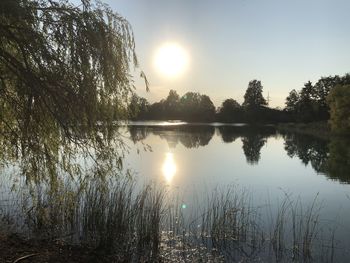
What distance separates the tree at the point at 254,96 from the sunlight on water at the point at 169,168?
10035 centimetres

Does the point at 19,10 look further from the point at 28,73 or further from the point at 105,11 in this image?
the point at 105,11

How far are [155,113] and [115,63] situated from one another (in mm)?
116747

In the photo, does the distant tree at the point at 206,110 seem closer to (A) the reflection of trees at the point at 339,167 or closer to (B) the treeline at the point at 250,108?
(B) the treeline at the point at 250,108

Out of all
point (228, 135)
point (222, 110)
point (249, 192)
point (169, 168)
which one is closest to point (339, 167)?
point (169, 168)

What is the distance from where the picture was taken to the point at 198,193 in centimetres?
1609

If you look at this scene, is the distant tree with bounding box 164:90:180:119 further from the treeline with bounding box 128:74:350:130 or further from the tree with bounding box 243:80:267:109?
the tree with bounding box 243:80:267:109

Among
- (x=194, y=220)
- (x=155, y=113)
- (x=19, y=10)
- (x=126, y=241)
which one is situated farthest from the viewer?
(x=155, y=113)

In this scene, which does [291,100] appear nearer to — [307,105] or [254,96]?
[254,96]

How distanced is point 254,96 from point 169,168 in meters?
109

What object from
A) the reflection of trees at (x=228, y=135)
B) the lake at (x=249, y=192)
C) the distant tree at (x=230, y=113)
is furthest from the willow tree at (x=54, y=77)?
the distant tree at (x=230, y=113)

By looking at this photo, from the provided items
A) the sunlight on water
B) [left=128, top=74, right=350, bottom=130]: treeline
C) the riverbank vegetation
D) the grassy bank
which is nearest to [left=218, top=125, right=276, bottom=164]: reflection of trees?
the sunlight on water

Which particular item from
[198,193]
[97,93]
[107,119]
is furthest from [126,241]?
[198,193]

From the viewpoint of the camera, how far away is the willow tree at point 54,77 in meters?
6.91

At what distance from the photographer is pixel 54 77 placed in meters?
7.02
